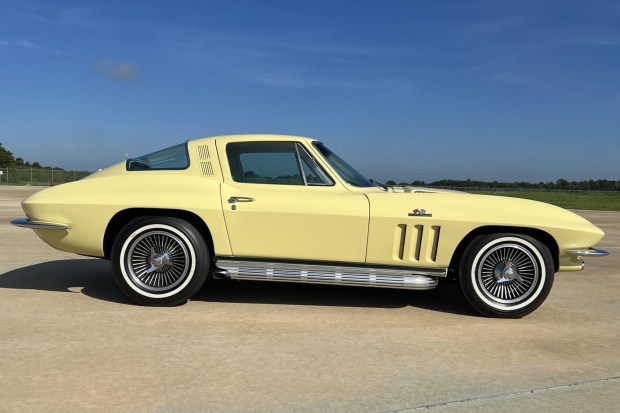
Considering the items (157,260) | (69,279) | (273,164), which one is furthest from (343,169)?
(69,279)

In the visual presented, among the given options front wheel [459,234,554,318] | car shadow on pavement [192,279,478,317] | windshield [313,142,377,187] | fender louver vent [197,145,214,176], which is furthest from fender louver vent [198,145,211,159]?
front wheel [459,234,554,318]

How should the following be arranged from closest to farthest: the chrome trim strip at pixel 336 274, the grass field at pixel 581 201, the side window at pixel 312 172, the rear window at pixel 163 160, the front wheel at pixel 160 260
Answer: the chrome trim strip at pixel 336 274 → the front wheel at pixel 160 260 → the side window at pixel 312 172 → the rear window at pixel 163 160 → the grass field at pixel 581 201

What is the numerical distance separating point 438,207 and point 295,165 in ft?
4.33

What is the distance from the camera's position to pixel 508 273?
177 inches

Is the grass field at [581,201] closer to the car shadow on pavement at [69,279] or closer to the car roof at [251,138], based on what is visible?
the car roof at [251,138]

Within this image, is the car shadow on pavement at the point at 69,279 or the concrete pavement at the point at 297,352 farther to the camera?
the car shadow on pavement at the point at 69,279

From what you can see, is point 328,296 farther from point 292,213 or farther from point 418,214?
point 418,214

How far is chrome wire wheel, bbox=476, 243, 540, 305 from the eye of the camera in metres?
4.50

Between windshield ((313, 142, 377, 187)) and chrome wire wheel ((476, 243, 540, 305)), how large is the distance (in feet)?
4.28

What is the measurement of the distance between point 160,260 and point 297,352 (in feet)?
5.73

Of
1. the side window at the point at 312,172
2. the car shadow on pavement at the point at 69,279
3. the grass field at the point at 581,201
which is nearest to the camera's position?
the side window at the point at 312,172

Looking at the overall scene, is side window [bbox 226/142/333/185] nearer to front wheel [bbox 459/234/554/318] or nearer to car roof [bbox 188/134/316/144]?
car roof [bbox 188/134/316/144]

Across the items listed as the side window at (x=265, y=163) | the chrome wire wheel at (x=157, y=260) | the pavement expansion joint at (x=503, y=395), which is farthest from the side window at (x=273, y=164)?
the pavement expansion joint at (x=503, y=395)

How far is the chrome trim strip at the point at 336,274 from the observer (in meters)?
4.44
